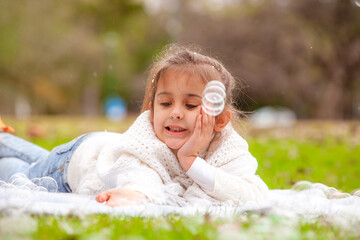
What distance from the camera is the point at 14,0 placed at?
18.9m

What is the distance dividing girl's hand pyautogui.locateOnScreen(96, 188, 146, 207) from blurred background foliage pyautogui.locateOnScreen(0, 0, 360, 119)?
13.7m

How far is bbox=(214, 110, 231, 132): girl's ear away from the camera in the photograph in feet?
9.52

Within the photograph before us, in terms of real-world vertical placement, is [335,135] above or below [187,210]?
above

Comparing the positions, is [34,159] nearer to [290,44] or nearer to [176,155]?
[176,155]

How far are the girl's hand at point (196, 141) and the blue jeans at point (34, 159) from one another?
3.46 feet

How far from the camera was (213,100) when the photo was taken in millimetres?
2561

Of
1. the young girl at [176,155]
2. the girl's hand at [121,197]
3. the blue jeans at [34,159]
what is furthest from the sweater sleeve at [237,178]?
the blue jeans at [34,159]

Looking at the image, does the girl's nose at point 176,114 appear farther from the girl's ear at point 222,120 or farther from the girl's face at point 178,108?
the girl's ear at point 222,120

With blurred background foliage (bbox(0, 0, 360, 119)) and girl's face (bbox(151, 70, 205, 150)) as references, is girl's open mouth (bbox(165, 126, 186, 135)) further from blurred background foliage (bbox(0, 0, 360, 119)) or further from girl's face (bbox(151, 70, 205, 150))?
blurred background foliage (bbox(0, 0, 360, 119))

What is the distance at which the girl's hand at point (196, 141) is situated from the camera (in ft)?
8.48

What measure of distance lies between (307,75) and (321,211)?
62.7ft

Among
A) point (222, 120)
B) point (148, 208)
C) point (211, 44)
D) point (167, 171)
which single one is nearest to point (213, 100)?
point (222, 120)

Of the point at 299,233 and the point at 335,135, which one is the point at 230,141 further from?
the point at 335,135

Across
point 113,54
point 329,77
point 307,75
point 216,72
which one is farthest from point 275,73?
point 216,72
